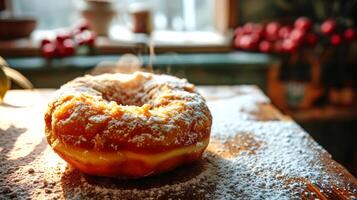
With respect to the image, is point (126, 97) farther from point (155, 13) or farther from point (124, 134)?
point (155, 13)

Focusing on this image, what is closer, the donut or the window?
Result: the donut

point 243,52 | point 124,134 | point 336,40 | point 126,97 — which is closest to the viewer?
point 124,134

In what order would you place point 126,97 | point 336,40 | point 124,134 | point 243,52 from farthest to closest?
point 243,52, point 336,40, point 126,97, point 124,134

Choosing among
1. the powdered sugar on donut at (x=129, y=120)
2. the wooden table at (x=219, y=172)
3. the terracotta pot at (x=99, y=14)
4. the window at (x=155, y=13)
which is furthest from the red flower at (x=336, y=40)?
the powdered sugar on donut at (x=129, y=120)

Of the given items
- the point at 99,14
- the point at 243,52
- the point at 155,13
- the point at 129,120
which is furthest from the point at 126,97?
the point at 155,13

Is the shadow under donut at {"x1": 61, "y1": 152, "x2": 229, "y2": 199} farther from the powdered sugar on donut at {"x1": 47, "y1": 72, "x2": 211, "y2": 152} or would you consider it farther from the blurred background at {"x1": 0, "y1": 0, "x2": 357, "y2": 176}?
the blurred background at {"x1": 0, "y1": 0, "x2": 357, "y2": 176}

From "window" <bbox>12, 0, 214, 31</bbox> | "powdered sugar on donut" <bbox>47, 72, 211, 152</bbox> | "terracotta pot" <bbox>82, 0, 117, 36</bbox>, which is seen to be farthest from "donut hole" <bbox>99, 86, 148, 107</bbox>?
"window" <bbox>12, 0, 214, 31</bbox>

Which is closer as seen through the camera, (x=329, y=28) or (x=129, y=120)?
(x=129, y=120)
